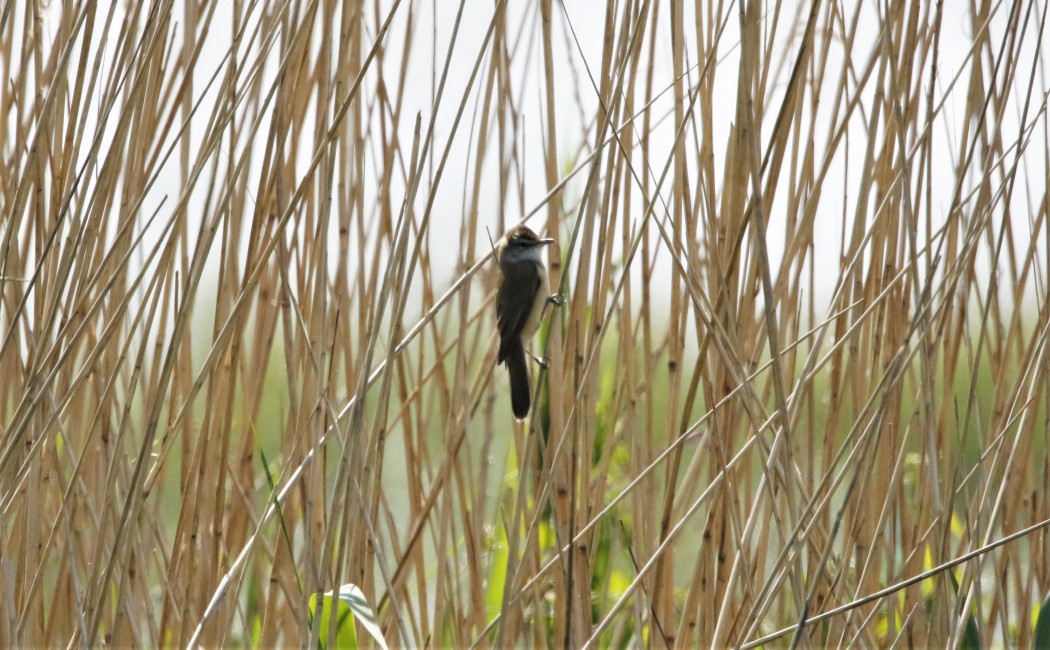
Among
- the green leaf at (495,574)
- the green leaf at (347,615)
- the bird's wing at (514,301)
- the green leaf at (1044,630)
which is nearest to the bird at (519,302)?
the bird's wing at (514,301)

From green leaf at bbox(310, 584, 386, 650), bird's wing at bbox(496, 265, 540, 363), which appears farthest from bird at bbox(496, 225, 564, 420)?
green leaf at bbox(310, 584, 386, 650)

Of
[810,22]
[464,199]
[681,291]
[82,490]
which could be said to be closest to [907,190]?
[810,22]

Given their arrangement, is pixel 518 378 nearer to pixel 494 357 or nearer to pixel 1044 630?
pixel 494 357

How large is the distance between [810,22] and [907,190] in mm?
299

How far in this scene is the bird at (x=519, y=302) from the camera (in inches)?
99.2

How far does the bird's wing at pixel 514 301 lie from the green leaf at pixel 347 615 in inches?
28.8

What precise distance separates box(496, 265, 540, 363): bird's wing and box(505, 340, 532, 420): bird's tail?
4 centimetres

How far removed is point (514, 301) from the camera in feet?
8.82

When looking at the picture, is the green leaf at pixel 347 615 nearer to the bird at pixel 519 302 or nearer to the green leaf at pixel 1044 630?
the bird at pixel 519 302

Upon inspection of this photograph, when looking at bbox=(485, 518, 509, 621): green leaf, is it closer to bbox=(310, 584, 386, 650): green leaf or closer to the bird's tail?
the bird's tail

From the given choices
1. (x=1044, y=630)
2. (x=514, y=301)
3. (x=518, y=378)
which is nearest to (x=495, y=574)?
(x=518, y=378)

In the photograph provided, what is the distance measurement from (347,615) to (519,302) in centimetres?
112

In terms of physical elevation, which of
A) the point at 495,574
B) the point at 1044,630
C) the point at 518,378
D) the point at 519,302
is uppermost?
the point at 519,302

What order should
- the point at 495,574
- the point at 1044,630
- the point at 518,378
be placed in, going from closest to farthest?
the point at 1044,630, the point at 495,574, the point at 518,378
